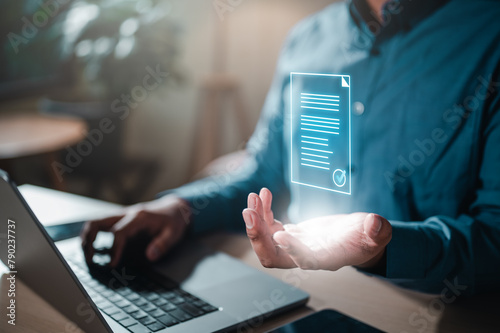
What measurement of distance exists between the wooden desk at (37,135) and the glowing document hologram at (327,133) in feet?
5.15

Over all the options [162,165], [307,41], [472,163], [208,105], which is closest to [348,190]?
[472,163]

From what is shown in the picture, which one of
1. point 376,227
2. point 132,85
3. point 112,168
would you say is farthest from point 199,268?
point 112,168

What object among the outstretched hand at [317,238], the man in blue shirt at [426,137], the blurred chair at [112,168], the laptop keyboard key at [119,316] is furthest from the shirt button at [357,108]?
the blurred chair at [112,168]

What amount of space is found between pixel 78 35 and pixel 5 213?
2.02m

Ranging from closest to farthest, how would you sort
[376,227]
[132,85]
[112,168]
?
1. [376,227]
2. [132,85]
3. [112,168]

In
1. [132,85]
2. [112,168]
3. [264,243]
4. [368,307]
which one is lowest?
[112,168]

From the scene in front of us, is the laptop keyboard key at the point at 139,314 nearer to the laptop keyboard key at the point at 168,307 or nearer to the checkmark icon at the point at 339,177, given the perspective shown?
the laptop keyboard key at the point at 168,307

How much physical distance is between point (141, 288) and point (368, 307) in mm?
282

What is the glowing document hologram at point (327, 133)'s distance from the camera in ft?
1.58

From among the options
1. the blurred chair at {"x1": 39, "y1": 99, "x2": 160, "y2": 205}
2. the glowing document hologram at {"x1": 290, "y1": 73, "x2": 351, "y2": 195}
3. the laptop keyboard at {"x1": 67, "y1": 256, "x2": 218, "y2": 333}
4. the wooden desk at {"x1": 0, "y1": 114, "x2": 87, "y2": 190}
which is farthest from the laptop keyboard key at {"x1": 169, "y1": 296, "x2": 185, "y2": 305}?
the blurred chair at {"x1": 39, "y1": 99, "x2": 160, "y2": 205}

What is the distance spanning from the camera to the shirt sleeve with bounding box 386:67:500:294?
0.55 metres

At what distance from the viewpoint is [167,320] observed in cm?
54

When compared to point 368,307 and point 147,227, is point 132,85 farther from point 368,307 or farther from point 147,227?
point 368,307

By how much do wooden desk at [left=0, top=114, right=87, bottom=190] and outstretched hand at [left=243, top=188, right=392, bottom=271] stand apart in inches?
61.7
